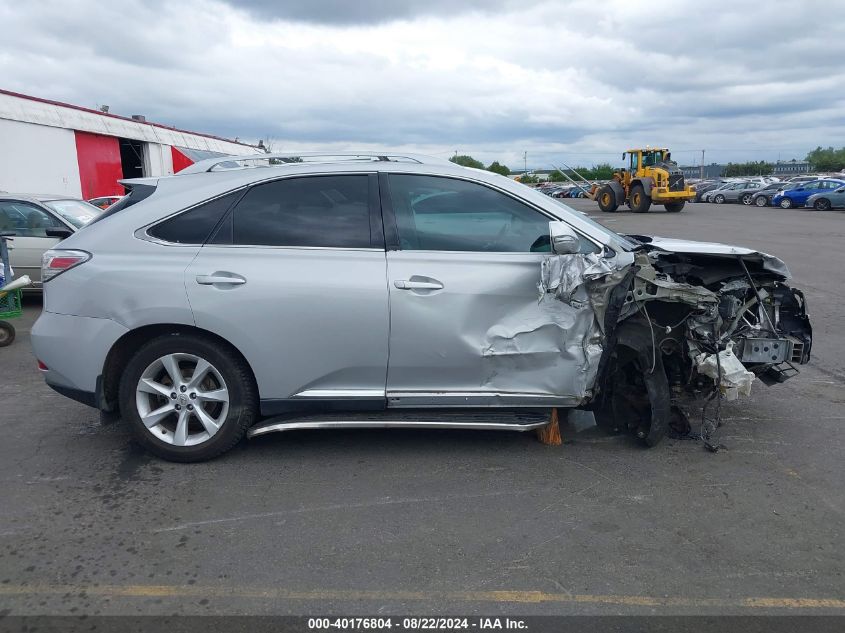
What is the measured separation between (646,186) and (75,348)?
29.7 meters

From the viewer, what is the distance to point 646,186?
30469mm

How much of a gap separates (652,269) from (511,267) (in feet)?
2.77

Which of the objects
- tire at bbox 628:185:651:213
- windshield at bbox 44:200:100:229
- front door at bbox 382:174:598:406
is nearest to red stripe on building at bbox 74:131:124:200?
windshield at bbox 44:200:100:229

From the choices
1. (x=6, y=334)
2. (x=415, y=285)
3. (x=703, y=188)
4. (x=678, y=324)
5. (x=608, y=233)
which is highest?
(x=703, y=188)

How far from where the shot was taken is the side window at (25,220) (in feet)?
31.6

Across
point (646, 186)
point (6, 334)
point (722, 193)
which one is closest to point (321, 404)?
point (6, 334)

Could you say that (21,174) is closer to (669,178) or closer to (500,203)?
(500,203)

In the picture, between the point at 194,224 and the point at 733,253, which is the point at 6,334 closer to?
the point at 194,224

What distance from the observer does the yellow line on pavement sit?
2865mm

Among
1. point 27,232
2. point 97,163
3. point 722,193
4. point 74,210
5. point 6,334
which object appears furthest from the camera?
point 722,193

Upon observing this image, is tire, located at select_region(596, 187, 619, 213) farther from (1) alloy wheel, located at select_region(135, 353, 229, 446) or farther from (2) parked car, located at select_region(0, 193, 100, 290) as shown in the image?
(1) alloy wheel, located at select_region(135, 353, 229, 446)
